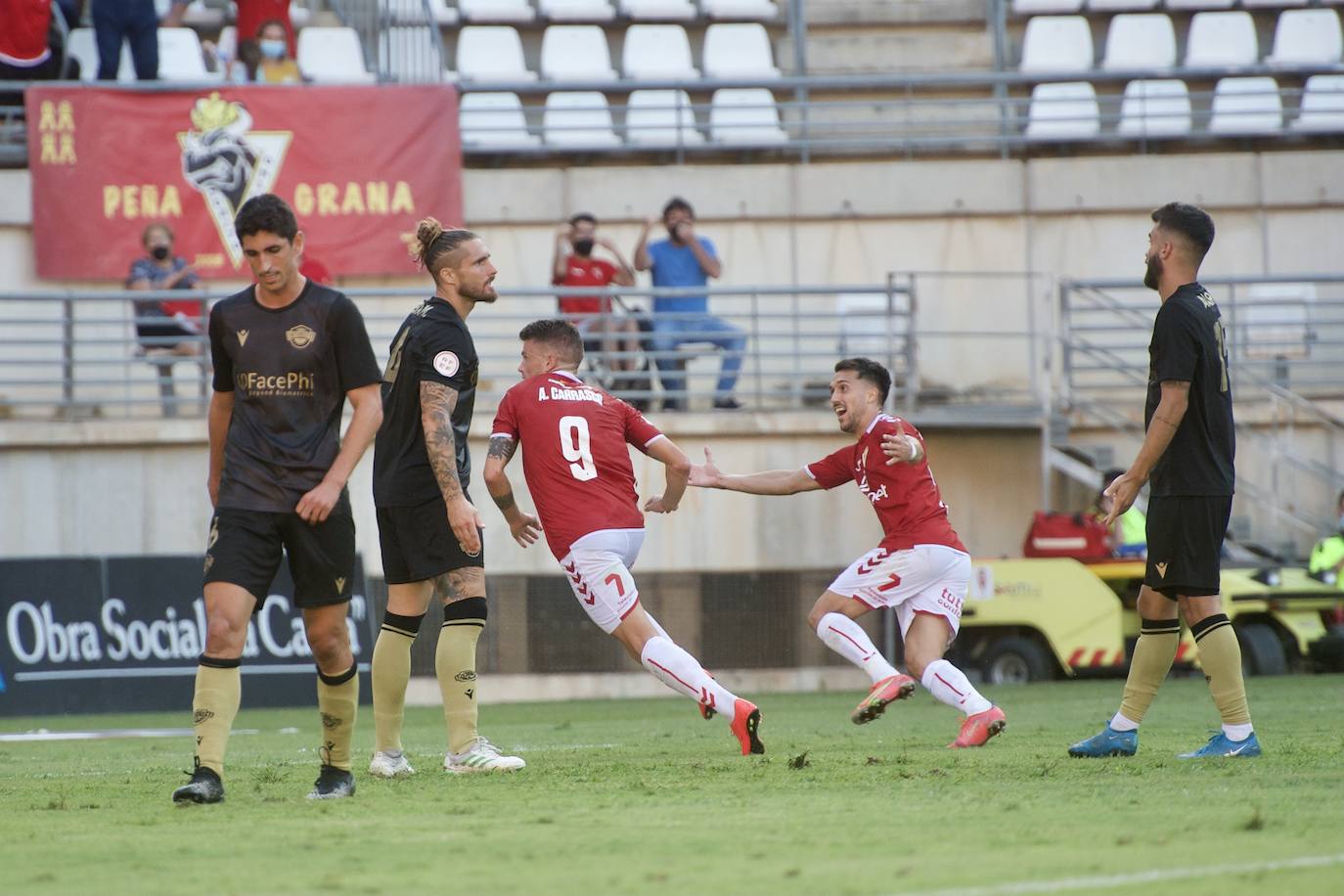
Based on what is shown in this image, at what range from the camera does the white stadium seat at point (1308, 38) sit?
78.8ft

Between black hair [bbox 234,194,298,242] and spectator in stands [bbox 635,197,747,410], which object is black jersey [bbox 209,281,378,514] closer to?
black hair [bbox 234,194,298,242]

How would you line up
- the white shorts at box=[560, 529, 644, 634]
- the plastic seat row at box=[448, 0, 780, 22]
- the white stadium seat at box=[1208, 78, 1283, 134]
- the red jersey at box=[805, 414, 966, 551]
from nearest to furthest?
the white shorts at box=[560, 529, 644, 634] < the red jersey at box=[805, 414, 966, 551] < the white stadium seat at box=[1208, 78, 1283, 134] < the plastic seat row at box=[448, 0, 780, 22]

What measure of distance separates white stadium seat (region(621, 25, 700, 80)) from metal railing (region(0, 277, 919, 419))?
4019mm

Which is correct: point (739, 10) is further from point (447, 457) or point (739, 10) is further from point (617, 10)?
point (447, 457)

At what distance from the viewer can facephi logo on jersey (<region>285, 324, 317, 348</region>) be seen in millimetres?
7062

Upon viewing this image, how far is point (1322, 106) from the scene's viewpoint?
22766mm

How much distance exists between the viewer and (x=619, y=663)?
19.0m

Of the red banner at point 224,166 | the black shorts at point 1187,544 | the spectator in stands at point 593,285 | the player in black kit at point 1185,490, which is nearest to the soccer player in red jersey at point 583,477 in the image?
the player in black kit at point 1185,490

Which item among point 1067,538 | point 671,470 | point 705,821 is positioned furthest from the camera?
point 1067,538

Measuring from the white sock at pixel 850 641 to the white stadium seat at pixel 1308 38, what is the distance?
16.8m

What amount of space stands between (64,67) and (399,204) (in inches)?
160

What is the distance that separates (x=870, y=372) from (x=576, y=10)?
52.1 feet

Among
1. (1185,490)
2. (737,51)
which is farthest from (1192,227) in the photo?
(737,51)

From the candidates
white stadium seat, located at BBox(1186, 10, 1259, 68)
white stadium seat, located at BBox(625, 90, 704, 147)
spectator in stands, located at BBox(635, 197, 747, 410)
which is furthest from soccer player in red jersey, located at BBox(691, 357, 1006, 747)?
white stadium seat, located at BBox(1186, 10, 1259, 68)
